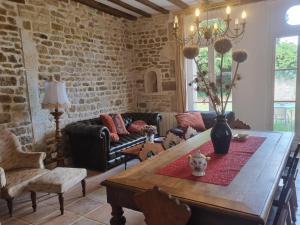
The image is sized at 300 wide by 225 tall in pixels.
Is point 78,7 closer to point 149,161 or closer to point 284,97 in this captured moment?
point 149,161

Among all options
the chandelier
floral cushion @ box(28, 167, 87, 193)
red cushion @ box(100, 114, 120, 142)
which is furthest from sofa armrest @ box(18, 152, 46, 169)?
the chandelier

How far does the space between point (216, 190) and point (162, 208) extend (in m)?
0.37

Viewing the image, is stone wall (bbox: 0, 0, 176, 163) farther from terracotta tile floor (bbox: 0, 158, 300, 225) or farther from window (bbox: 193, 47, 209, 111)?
terracotta tile floor (bbox: 0, 158, 300, 225)

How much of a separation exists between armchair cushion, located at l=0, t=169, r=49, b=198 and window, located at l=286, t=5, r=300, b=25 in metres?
4.87

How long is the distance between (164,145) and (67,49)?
8.60 ft

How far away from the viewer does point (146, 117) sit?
5543 millimetres

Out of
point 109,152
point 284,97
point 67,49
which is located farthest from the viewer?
point 284,97

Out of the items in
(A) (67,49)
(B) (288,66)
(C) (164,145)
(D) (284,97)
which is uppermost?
(A) (67,49)

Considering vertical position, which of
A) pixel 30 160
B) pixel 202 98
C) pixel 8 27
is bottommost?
pixel 30 160

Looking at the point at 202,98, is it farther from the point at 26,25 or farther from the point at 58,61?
the point at 26,25

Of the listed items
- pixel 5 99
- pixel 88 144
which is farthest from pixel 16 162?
pixel 88 144

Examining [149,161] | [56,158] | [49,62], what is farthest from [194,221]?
[49,62]

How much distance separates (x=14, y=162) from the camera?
10.4ft

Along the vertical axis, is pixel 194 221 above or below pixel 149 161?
below
